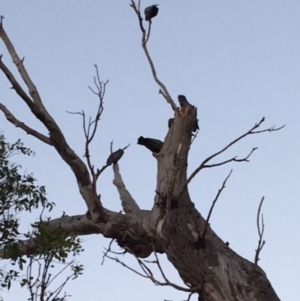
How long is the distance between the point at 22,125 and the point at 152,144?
3.95 feet

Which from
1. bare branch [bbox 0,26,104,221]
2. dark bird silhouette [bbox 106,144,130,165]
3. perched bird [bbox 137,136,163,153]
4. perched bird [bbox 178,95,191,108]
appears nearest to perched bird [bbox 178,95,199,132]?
perched bird [bbox 178,95,191,108]

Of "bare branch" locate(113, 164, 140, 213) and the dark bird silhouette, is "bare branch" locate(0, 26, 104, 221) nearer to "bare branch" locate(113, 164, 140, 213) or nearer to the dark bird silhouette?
"bare branch" locate(113, 164, 140, 213)

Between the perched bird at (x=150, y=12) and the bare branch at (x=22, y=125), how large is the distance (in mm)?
1616

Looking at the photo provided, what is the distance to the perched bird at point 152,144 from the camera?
5645 mm

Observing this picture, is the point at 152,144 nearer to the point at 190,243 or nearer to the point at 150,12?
the point at 190,243

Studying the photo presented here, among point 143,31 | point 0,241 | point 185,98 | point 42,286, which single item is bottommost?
point 42,286

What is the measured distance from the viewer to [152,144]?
5.66m

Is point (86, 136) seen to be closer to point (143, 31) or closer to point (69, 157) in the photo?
point (69, 157)

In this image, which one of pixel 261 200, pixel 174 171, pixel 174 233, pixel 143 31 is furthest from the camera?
pixel 143 31

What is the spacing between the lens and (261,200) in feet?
14.8

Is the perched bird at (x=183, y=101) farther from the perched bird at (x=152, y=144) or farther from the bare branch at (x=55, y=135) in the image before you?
the bare branch at (x=55, y=135)

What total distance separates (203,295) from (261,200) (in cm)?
83

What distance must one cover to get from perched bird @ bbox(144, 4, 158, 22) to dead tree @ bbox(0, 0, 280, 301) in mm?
210

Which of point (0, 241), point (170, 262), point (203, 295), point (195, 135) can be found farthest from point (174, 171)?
point (0, 241)
